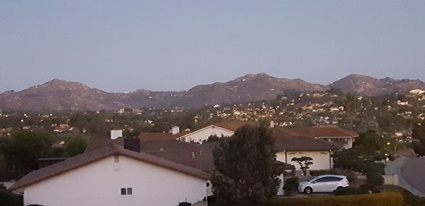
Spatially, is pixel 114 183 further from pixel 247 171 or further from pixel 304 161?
pixel 304 161

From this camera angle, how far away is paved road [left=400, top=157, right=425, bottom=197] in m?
62.4

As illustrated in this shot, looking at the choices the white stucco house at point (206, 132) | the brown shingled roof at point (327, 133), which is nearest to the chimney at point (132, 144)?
the white stucco house at point (206, 132)

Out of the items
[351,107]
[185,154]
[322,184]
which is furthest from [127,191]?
[351,107]

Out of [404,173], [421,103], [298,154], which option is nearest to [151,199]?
[298,154]

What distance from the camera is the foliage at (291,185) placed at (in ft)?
158

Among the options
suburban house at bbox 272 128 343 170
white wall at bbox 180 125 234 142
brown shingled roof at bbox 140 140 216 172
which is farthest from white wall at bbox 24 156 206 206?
white wall at bbox 180 125 234 142

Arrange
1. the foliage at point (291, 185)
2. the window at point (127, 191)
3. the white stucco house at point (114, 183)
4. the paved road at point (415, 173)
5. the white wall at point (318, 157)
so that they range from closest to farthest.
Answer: the white stucco house at point (114, 183), the window at point (127, 191), the foliage at point (291, 185), the paved road at point (415, 173), the white wall at point (318, 157)

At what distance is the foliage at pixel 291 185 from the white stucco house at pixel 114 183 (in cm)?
1250

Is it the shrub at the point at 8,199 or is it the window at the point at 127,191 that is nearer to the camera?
the window at the point at 127,191

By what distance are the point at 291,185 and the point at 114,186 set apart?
16887mm

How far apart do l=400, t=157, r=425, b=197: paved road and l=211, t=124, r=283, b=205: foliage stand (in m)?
20.1

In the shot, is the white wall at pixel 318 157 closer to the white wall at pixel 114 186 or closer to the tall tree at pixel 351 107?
the white wall at pixel 114 186

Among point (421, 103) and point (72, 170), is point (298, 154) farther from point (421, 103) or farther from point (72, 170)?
point (421, 103)

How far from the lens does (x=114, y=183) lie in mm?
36219
